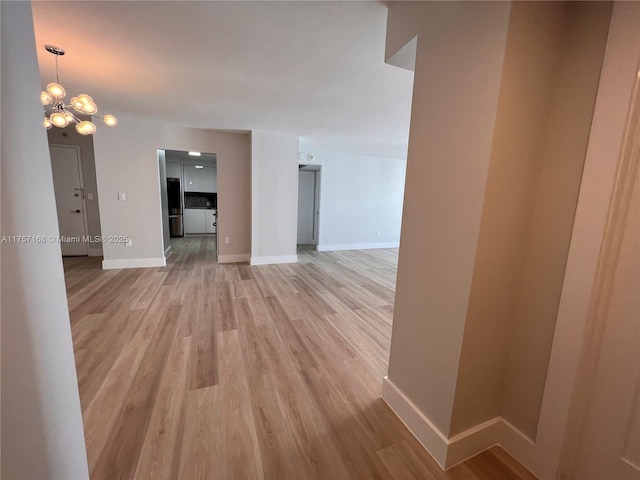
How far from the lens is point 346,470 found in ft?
3.96

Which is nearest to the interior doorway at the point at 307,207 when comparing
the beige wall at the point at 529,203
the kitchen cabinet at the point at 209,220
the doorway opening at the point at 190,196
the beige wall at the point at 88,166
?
the doorway opening at the point at 190,196

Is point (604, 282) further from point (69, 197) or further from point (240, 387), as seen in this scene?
point (69, 197)

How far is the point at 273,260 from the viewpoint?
5062mm

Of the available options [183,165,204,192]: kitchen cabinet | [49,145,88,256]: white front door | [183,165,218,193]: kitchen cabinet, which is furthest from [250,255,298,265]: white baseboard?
[183,165,204,192]: kitchen cabinet

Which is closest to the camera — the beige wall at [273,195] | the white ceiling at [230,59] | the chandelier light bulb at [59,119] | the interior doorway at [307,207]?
the white ceiling at [230,59]

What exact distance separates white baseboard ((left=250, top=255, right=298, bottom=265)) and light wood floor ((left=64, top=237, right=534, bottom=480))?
1.38m

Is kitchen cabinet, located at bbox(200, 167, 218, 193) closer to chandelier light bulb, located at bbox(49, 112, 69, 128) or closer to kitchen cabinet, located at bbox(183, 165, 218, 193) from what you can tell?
kitchen cabinet, located at bbox(183, 165, 218, 193)

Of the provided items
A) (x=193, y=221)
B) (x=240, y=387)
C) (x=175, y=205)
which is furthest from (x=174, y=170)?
(x=240, y=387)

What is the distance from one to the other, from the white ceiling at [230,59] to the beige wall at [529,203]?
0.96 meters

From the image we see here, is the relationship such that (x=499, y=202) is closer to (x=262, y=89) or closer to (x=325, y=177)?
(x=262, y=89)

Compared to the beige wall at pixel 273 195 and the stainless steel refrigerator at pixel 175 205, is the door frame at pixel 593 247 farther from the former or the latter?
the stainless steel refrigerator at pixel 175 205

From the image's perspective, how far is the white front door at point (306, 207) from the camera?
7.02m

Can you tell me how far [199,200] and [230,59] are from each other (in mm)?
7016

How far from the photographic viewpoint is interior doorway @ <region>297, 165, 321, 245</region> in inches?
275
